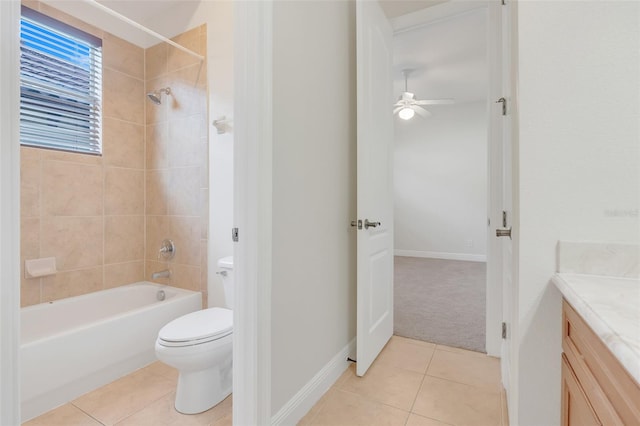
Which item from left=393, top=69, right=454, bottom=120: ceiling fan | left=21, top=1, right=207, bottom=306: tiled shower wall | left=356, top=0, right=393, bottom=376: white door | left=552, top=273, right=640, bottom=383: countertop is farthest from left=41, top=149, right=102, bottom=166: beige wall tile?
left=393, top=69, right=454, bottom=120: ceiling fan

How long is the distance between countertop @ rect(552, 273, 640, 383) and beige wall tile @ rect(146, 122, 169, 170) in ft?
9.15

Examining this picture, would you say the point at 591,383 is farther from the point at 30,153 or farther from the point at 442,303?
the point at 30,153

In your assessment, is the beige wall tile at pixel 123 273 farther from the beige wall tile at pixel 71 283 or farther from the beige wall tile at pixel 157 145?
the beige wall tile at pixel 157 145

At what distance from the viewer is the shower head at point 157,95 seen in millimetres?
2555

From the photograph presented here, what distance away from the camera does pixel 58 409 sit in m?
1.62

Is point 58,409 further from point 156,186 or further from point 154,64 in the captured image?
point 154,64

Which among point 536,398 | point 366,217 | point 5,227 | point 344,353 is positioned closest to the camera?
point 5,227

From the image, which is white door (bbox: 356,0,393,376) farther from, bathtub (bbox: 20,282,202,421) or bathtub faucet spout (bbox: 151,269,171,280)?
bathtub faucet spout (bbox: 151,269,171,280)

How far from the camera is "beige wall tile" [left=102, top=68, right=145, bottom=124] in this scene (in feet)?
8.32

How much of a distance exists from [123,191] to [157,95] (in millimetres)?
867

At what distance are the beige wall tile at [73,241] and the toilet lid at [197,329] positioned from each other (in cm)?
120

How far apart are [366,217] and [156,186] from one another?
6.42 ft

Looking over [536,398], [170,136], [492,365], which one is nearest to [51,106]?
[170,136]

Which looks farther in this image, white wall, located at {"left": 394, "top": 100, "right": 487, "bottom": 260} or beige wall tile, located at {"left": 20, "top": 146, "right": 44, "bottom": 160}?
white wall, located at {"left": 394, "top": 100, "right": 487, "bottom": 260}
